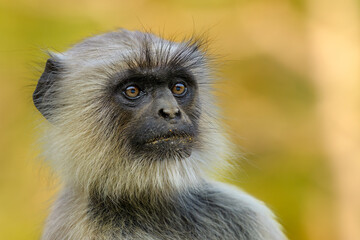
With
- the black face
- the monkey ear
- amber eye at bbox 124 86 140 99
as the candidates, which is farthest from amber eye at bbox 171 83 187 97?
the monkey ear

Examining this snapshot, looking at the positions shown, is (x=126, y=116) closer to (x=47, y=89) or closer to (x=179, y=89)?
(x=179, y=89)

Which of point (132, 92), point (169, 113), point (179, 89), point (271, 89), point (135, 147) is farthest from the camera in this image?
point (271, 89)

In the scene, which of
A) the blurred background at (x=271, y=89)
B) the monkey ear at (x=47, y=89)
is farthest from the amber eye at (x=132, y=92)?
the blurred background at (x=271, y=89)

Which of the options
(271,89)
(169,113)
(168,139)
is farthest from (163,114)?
(271,89)

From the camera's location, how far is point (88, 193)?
3617 mm

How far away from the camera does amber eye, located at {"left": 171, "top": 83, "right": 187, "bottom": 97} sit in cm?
390

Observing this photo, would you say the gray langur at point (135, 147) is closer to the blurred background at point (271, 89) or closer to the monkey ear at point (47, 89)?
the monkey ear at point (47, 89)

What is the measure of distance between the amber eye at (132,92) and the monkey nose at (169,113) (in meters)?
0.27

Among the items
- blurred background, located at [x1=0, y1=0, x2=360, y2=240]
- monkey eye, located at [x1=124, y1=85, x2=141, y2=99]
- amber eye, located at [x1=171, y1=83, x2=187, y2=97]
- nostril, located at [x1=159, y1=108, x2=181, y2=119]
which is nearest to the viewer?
nostril, located at [x1=159, y1=108, x2=181, y2=119]

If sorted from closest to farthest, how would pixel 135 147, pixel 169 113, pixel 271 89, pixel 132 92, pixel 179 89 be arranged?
pixel 169 113 < pixel 135 147 < pixel 132 92 < pixel 179 89 < pixel 271 89

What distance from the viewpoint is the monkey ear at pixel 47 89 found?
395cm

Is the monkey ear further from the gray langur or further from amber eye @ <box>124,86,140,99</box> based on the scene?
amber eye @ <box>124,86,140,99</box>

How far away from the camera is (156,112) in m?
3.58

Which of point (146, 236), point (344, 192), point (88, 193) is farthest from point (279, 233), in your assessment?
point (344, 192)
